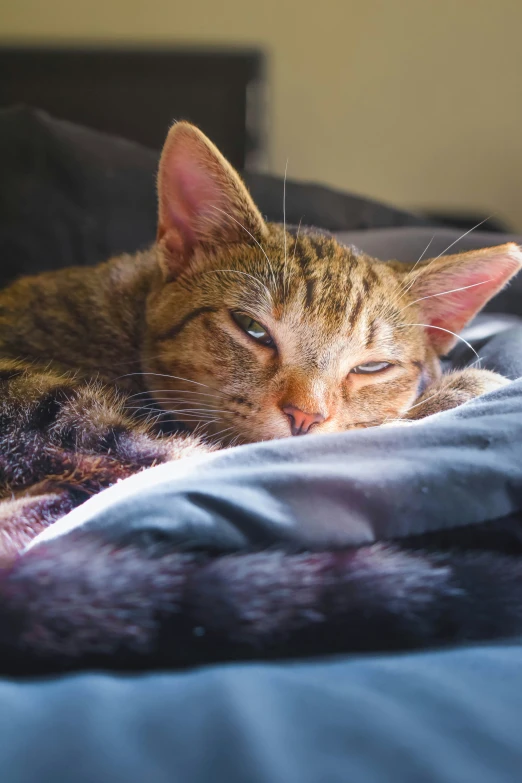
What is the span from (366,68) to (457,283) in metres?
2.22

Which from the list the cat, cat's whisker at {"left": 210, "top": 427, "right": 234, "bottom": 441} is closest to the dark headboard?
the cat

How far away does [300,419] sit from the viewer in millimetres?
842

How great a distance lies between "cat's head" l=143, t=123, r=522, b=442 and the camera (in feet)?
2.97

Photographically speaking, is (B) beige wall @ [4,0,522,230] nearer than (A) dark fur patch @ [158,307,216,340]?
No

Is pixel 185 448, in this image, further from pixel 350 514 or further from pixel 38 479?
pixel 350 514

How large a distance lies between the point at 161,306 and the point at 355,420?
39cm

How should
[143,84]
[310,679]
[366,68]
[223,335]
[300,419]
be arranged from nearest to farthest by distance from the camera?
[310,679] → [300,419] → [223,335] → [143,84] → [366,68]

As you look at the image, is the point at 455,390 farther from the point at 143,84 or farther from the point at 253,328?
the point at 143,84

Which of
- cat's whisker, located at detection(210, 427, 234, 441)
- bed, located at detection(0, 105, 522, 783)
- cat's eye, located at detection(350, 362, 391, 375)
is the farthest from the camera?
cat's eye, located at detection(350, 362, 391, 375)

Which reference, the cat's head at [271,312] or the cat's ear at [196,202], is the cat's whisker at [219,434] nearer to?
the cat's head at [271,312]

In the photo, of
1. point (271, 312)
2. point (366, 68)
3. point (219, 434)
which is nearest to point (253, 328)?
point (271, 312)

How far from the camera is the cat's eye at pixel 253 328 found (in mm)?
952

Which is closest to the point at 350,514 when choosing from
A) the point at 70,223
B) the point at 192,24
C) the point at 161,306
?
the point at 161,306

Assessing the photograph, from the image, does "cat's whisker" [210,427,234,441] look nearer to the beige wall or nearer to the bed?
the bed
